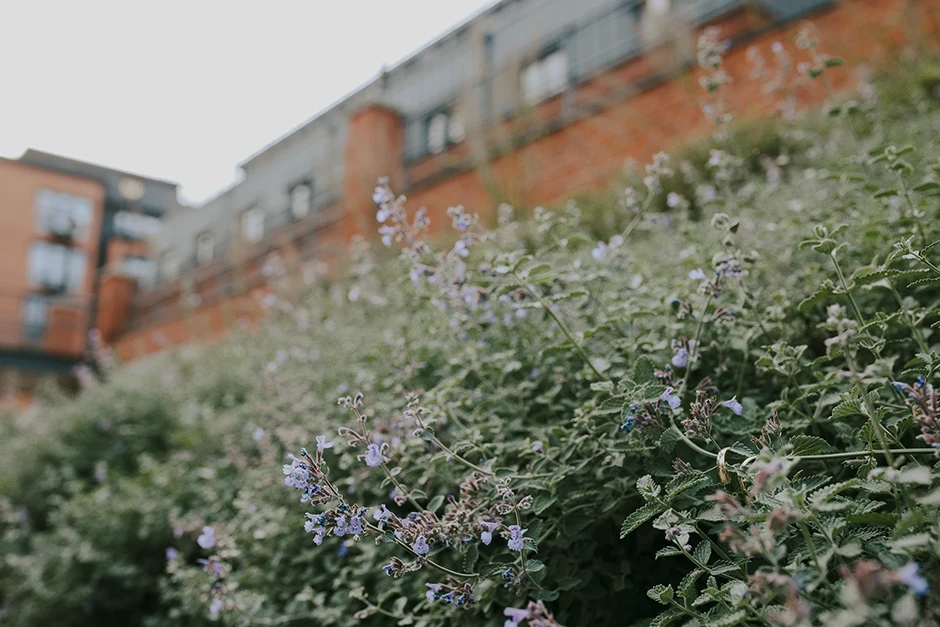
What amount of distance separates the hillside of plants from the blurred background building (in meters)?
1.06

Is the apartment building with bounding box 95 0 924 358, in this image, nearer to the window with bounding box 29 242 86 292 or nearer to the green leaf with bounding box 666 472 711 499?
the green leaf with bounding box 666 472 711 499

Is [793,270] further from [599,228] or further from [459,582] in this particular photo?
[599,228]

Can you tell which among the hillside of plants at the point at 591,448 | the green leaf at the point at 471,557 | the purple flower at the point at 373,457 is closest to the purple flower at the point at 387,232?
the hillside of plants at the point at 591,448

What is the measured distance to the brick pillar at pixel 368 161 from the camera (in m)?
6.23

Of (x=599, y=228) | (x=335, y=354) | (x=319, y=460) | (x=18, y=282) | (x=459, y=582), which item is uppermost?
(x=18, y=282)

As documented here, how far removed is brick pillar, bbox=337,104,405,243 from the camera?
6230mm

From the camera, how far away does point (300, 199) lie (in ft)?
48.1

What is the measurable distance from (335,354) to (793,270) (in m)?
1.83

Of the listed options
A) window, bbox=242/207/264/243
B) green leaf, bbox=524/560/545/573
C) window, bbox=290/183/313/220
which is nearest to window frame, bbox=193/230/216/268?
window, bbox=242/207/264/243

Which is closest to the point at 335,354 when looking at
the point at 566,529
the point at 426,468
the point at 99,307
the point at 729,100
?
the point at 426,468

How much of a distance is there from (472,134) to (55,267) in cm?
2762

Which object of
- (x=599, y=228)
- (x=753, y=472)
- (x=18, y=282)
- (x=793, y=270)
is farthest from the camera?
(x=18, y=282)

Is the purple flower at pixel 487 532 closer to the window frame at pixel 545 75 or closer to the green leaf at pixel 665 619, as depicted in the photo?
the green leaf at pixel 665 619

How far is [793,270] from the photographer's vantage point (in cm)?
218
